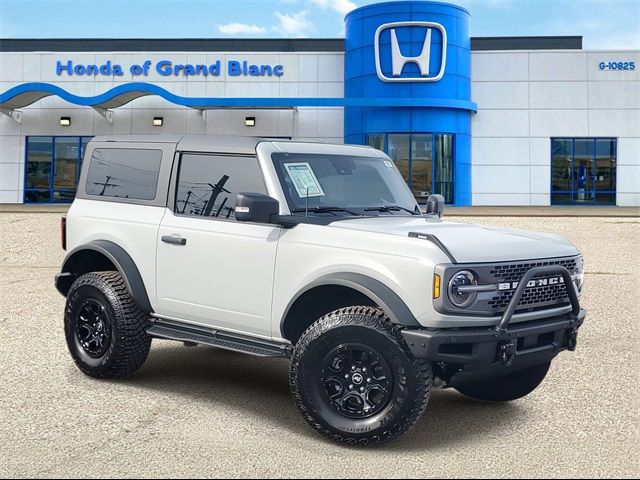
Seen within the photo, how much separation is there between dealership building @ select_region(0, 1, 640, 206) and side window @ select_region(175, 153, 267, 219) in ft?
80.2

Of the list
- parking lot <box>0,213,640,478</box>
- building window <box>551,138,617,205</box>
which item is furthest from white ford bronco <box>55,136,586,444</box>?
building window <box>551,138,617,205</box>

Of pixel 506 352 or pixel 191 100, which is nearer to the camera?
pixel 506 352

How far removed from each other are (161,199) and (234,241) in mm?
1046

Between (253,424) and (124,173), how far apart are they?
2.69 m

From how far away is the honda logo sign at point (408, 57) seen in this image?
29.5 meters

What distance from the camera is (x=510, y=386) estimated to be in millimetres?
5852

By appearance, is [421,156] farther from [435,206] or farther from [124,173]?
[124,173]

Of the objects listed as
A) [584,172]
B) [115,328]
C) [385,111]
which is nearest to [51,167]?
[385,111]

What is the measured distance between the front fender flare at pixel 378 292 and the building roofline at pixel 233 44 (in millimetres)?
33312

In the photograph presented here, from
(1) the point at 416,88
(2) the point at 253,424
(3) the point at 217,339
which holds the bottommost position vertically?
(2) the point at 253,424

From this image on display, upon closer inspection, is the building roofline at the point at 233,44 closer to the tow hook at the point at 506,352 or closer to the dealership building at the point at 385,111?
the dealership building at the point at 385,111

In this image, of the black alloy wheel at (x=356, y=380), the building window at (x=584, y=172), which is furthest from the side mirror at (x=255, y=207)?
the building window at (x=584, y=172)

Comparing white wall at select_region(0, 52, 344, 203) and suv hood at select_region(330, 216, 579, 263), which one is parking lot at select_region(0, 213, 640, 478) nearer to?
suv hood at select_region(330, 216, 579, 263)

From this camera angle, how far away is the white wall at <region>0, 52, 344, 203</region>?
1265 inches
